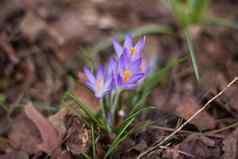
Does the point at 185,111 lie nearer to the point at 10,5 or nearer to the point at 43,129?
the point at 43,129

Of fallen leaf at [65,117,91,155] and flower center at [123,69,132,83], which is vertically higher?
flower center at [123,69,132,83]

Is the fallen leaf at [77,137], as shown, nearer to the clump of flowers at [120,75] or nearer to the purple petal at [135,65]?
the clump of flowers at [120,75]

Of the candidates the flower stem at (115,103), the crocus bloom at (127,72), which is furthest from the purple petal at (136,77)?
the flower stem at (115,103)

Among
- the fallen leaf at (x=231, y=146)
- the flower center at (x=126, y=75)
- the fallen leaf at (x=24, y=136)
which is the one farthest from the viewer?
the fallen leaf at (x=24, y=136)

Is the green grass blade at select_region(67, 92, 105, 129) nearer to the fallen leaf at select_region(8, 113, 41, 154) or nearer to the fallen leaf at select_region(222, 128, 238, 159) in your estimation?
the fallen leaf at select_region(8, 113, 41, 154)

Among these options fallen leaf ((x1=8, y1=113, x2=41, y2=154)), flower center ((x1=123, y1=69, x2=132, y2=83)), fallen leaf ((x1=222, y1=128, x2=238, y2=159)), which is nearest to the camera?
fallen leaf ((x1=222, y1=128, x2=238, y2=159))

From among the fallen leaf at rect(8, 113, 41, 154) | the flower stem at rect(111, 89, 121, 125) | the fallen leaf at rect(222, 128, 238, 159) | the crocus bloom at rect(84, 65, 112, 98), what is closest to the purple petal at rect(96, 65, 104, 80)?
the crocus bloom at rect(84, 65, 112, 98)

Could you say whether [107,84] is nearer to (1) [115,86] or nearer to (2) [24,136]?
(1) [115,86]

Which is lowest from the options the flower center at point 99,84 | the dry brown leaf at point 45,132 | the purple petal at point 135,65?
the dry brown leaf at point 45,132
